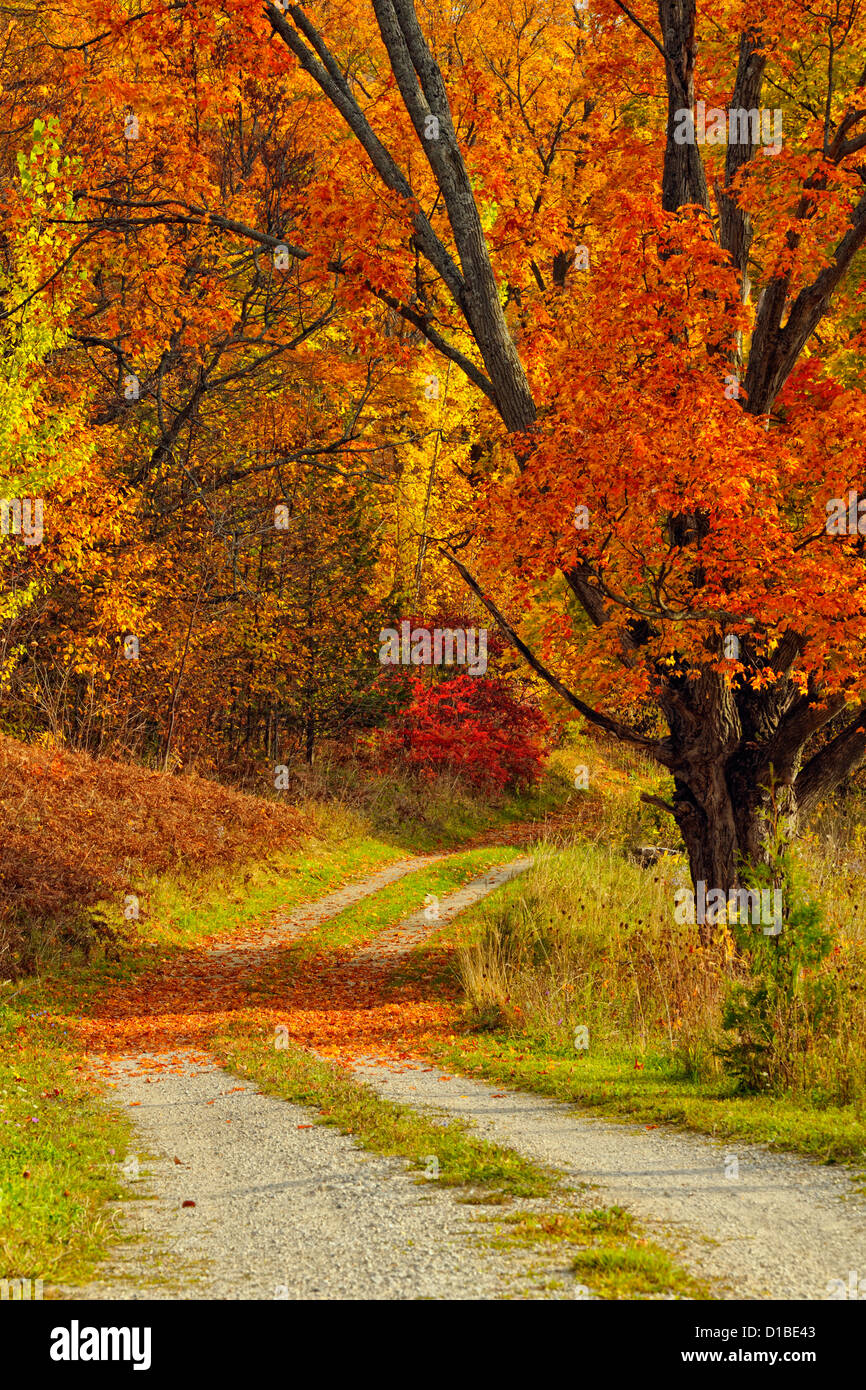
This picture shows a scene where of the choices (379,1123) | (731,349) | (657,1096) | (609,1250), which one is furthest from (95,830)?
(609,1250)

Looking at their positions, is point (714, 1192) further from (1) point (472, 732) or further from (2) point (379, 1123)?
(1) point (472, 732)

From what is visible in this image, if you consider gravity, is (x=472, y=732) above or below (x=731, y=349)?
below

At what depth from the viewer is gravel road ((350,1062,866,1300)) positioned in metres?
4.48

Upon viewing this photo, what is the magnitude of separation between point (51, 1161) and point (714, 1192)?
3729 millimetres

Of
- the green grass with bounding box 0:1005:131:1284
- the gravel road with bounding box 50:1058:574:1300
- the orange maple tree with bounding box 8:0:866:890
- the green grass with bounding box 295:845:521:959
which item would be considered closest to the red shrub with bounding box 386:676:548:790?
the green grass with bounding box 295:845:521:959

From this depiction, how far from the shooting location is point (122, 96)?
45.2 feet

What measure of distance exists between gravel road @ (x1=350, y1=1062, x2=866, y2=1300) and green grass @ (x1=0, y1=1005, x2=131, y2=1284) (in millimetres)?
2282

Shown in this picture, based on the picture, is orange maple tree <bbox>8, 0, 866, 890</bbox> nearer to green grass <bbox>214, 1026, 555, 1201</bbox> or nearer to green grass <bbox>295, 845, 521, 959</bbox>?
green grass <bbox>214, 1026, 555, 1201</bbox>

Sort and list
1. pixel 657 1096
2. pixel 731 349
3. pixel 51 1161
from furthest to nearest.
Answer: pixel 731 349 < pixel 657 1096 < pixel 51 1161

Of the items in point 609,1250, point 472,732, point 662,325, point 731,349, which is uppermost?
point 731,349

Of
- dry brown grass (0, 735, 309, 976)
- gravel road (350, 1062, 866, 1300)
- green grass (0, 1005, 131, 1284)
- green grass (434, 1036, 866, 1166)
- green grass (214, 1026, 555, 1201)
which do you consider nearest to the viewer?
gravel road (350, 1062, 866, 1300)

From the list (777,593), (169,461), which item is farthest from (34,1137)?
(169,461)

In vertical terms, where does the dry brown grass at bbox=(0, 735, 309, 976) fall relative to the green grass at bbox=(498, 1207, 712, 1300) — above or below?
above

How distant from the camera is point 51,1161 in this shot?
6477 millimetres
